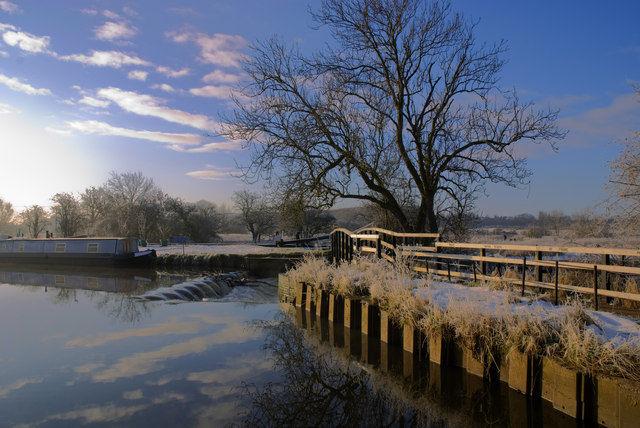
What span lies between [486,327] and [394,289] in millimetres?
2252

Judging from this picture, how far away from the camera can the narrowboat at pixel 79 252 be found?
27453mm

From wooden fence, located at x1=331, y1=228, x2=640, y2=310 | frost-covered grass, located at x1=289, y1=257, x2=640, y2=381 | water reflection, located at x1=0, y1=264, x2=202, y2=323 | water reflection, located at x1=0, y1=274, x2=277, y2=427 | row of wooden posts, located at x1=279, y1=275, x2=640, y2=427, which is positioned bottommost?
water reflection, located at x1=0, y1=264, x2=202, y2=323

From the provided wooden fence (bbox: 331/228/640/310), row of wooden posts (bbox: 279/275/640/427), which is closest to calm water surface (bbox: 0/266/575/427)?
row of wooden posts (bbox: 279/275/640/427)

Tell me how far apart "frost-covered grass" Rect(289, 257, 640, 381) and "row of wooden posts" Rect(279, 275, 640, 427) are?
0.39 feet

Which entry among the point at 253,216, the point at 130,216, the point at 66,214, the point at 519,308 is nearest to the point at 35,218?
the point at 66,214

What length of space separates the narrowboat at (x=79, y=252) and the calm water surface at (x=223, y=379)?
16555 millimetres

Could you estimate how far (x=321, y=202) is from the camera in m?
16.6

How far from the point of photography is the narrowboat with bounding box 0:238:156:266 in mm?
27453

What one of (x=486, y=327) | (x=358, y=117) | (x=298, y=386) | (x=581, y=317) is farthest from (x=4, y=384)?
(x=358, y=117)

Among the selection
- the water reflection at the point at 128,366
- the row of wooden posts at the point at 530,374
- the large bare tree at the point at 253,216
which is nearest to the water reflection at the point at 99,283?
the water reflection at the point at 128,366

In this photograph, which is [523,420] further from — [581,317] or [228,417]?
[228,417]

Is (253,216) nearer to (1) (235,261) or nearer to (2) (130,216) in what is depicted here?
(2) (130,216)

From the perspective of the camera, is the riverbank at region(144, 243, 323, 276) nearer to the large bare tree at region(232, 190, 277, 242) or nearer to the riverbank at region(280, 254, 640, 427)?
the riverbank at region(280, 254, 640, 427)

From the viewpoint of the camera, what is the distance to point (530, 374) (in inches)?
214
